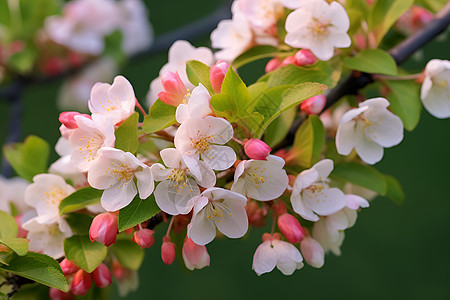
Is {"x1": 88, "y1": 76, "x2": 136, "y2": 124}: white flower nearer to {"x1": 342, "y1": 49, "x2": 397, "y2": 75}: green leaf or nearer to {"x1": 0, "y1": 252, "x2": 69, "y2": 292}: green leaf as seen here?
{"x1": 0, "y1": 252, "x2": 69, "y2": 292}: green leaf

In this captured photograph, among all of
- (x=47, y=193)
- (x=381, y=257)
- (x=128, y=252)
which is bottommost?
(x=381, y=257)

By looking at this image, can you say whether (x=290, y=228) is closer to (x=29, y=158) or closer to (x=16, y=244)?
(x=16, y=244)

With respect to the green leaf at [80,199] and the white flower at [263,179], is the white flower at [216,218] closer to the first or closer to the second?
the white flower at [263,179]

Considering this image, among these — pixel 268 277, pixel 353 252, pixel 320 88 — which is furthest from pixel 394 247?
pixel 320 88

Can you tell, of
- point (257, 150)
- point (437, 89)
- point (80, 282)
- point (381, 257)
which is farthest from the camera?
point (381, 257)

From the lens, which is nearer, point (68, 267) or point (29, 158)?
point (68, 267)

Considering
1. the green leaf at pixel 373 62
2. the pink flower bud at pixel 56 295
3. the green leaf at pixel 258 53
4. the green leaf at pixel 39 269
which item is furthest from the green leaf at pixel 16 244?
the green leaf at pixel 373 62

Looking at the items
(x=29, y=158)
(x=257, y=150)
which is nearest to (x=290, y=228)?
(x=257, y=150)
